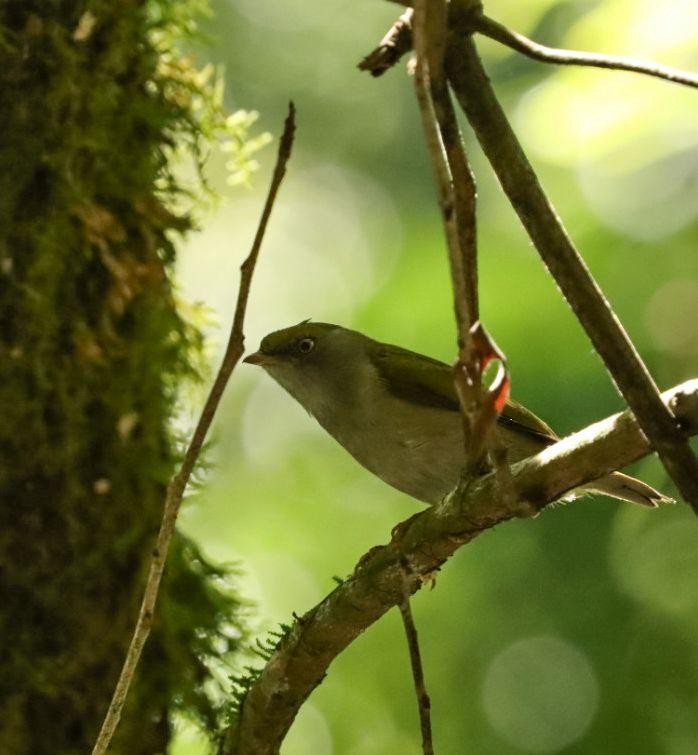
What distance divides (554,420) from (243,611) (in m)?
1.98

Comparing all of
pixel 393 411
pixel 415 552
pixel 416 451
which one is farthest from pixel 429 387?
pixel 415 552

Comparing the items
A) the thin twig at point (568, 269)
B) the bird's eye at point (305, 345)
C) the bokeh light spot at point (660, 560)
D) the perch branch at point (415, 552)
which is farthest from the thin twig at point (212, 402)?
the bokeh light spot at point (660, 560)

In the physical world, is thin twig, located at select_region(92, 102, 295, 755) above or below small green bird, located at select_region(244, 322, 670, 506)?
below

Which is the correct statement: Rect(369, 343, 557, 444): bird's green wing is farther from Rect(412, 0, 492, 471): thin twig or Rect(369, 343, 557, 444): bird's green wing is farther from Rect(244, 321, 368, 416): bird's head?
Rect(412, 0, 492, 471): thin twig

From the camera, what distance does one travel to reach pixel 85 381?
12.0 feet

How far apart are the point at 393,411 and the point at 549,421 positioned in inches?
54.7

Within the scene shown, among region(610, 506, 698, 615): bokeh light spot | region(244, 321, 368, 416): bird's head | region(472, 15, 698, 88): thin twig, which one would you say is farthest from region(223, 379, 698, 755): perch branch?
region(610, 506, 698, 615): bokeh light spot

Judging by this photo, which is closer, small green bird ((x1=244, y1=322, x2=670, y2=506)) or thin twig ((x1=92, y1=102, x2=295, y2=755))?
thin twig ((x1=92, y1=102, x2=295, y2=755))

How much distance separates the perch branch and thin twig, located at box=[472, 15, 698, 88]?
604 mm

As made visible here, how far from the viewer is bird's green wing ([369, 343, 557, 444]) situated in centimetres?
409

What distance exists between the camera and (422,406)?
4176mm

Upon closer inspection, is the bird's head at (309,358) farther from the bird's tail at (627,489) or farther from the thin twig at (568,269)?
the thin twig at (568,269)

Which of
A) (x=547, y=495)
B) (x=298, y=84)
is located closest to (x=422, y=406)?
(x=547, y=495)

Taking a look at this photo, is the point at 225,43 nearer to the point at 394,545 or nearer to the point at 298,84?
the point at 298,84
